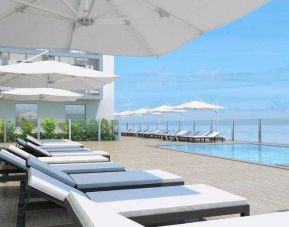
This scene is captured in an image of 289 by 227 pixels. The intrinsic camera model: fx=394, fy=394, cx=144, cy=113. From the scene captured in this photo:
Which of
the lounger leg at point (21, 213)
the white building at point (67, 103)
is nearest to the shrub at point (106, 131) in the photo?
the white building at point (67, 103)

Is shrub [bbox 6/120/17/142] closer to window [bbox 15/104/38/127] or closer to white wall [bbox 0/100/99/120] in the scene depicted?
white wall [bbox 0/100/99/120]

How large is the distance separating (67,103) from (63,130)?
8018mm

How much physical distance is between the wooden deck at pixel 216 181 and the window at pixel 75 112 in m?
18.1

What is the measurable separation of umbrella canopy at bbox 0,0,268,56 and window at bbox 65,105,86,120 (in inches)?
889

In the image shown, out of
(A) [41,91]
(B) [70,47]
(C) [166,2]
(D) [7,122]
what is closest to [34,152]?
(B) [70,47]

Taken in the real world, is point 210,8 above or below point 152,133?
above

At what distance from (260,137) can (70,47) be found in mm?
15473

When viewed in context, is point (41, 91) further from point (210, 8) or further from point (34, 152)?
point (210, 8)

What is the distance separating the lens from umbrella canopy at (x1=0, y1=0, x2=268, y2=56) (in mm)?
5191

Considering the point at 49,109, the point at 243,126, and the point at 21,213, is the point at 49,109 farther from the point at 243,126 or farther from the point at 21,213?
the point at 21,213

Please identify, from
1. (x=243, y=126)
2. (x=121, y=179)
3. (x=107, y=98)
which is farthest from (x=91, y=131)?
(x=121, y=179)

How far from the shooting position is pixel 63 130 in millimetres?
21531

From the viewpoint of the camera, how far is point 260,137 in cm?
2066

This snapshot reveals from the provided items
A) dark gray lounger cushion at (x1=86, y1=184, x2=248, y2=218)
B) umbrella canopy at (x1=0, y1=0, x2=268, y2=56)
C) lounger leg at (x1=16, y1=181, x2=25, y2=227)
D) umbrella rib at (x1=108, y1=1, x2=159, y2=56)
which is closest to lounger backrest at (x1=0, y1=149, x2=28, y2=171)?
lounger leg at (x1=16, y1=181, x2=25, y2=227)
